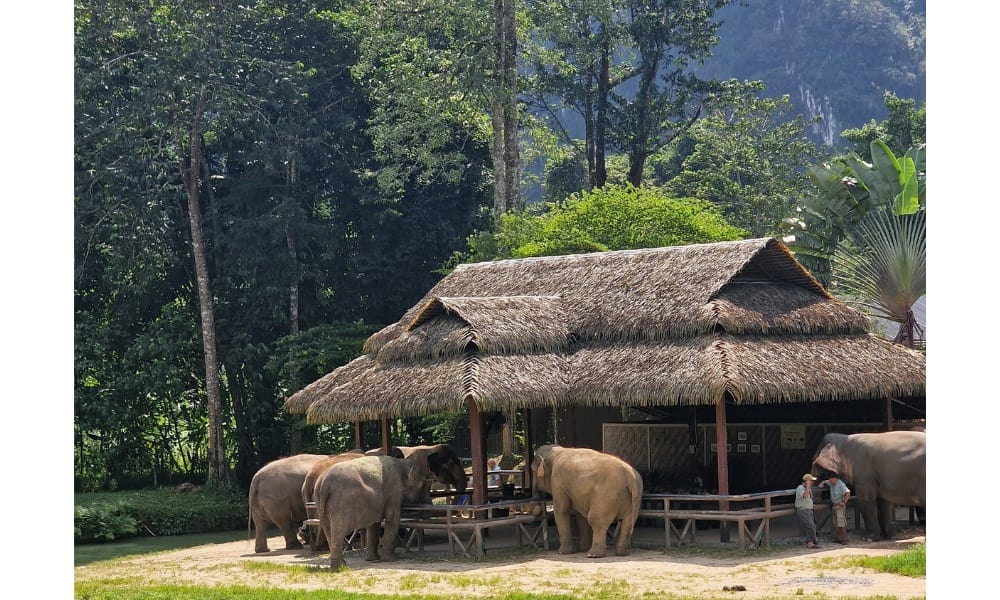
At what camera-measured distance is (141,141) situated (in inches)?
1216

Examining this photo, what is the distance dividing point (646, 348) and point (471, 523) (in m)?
3.68

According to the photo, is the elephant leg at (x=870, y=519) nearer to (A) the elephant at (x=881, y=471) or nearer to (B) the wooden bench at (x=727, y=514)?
(A) the elephant at (x=881, y=471)

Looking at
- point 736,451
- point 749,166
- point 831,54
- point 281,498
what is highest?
point 831,54

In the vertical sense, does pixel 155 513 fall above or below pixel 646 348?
below

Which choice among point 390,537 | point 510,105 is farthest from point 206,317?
point 390,537

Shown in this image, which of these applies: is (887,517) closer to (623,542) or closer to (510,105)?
(623,542)

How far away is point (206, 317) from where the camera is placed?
102 feet

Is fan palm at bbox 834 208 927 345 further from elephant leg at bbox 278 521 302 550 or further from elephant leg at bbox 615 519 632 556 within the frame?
elephant leg at bbox 278 521 302 550

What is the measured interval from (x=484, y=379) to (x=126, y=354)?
15469 mm

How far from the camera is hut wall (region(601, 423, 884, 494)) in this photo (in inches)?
819

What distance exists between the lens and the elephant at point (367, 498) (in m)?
17.6

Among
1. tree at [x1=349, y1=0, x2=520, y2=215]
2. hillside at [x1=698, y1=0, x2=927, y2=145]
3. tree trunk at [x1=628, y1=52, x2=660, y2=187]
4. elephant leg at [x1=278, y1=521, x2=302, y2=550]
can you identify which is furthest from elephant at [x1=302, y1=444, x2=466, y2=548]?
hillside at [x1=698, y1=0, x2=927, y2=145]

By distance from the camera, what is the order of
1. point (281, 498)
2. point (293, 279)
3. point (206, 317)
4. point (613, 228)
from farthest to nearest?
point (293, 279) → point (206, 317) → point (613, 228) → point (281, 498)

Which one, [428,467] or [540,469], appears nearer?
[540,469]
